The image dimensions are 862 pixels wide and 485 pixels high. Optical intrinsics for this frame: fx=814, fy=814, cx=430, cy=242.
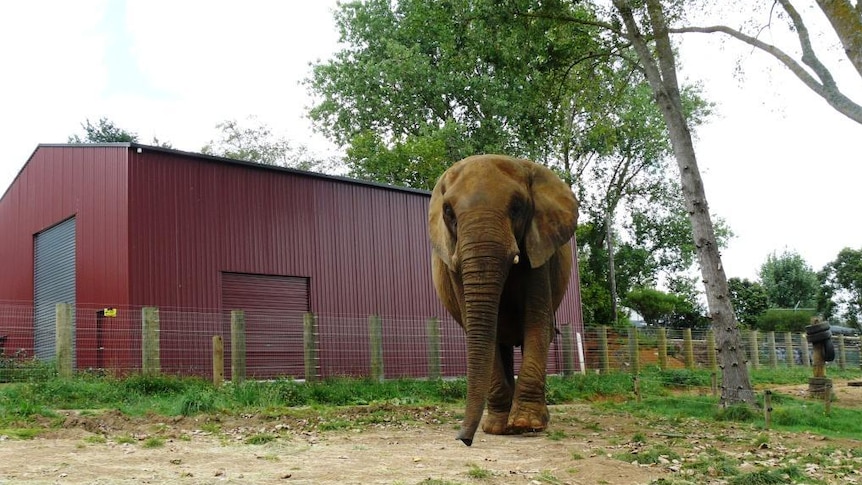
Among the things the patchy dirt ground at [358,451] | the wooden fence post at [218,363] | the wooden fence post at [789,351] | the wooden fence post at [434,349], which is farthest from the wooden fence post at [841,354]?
the wooden fence post at [218,363]

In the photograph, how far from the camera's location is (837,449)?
26.3 feet

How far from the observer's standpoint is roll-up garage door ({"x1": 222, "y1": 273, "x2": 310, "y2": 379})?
1734 cm

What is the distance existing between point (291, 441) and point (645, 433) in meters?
3.82

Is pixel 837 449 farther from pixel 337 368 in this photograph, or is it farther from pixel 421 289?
pixel 421 289

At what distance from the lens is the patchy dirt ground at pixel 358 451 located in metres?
5.80

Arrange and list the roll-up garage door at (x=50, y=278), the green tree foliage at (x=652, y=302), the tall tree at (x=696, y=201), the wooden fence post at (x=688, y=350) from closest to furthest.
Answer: the tall tree at (x=696, y=201), the roll-up garage door at (x=50, y=278), the wooden fence post at (x=688, y=350), the green tree foliage at (x=652, y=302)

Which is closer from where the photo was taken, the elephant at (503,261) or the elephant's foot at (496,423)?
the elephant at (503,261)

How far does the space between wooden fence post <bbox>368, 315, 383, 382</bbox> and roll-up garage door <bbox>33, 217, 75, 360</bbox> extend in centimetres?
692

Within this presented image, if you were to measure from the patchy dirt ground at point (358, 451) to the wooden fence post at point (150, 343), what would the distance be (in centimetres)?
362

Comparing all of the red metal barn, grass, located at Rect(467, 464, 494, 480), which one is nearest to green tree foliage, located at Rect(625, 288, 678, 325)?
the red metal barn

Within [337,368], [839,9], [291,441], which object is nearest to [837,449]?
[291,441]

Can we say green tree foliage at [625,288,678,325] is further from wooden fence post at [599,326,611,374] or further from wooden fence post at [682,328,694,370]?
wooden fence post at [599,326,611,374]

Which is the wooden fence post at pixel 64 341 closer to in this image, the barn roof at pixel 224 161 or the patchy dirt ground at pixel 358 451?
the patchy dirt ground at pixel 358 451

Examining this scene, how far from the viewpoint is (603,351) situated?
22578 mm
